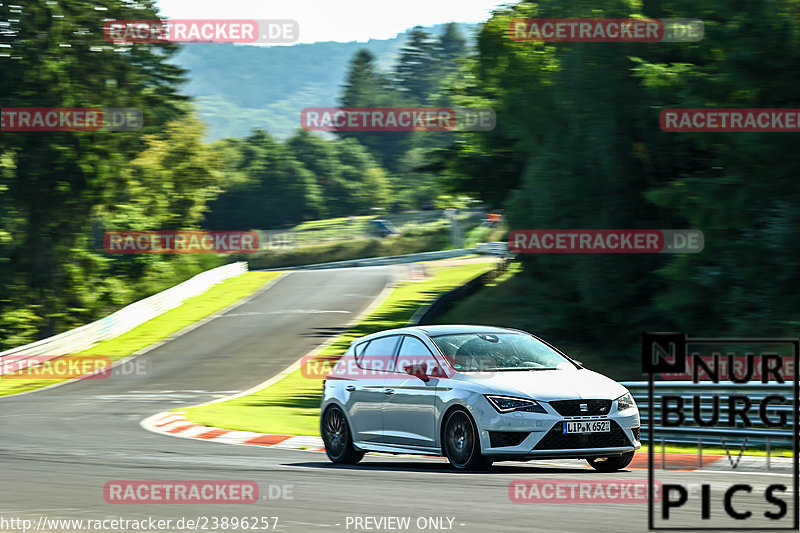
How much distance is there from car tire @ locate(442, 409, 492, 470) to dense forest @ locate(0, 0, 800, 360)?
13.7 m

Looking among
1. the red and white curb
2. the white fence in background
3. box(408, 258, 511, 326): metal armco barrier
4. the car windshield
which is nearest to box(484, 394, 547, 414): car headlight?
the car windshield

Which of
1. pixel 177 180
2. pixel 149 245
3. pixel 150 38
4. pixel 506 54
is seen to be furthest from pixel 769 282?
pixel 177 180

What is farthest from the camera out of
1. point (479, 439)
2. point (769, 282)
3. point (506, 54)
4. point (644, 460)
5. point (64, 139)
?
point (64, 139)

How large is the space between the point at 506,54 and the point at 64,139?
23.2 metres

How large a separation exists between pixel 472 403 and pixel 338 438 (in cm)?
271

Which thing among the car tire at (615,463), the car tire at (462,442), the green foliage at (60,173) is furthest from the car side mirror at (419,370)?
the green foliage at (60,173)

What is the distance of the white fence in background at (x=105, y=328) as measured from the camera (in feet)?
108

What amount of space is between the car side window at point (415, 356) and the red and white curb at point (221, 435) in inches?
128

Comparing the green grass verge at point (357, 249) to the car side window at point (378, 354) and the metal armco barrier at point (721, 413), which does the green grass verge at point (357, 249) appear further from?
the car side window at point (378, 354)

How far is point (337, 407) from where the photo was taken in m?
13.4

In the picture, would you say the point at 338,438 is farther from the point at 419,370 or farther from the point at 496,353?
the point at 496,353

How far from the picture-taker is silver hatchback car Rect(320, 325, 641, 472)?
1080 centimetres

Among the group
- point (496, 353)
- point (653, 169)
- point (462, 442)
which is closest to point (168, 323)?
point (653, 169)

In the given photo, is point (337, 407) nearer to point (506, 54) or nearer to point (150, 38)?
point (506, 54)
